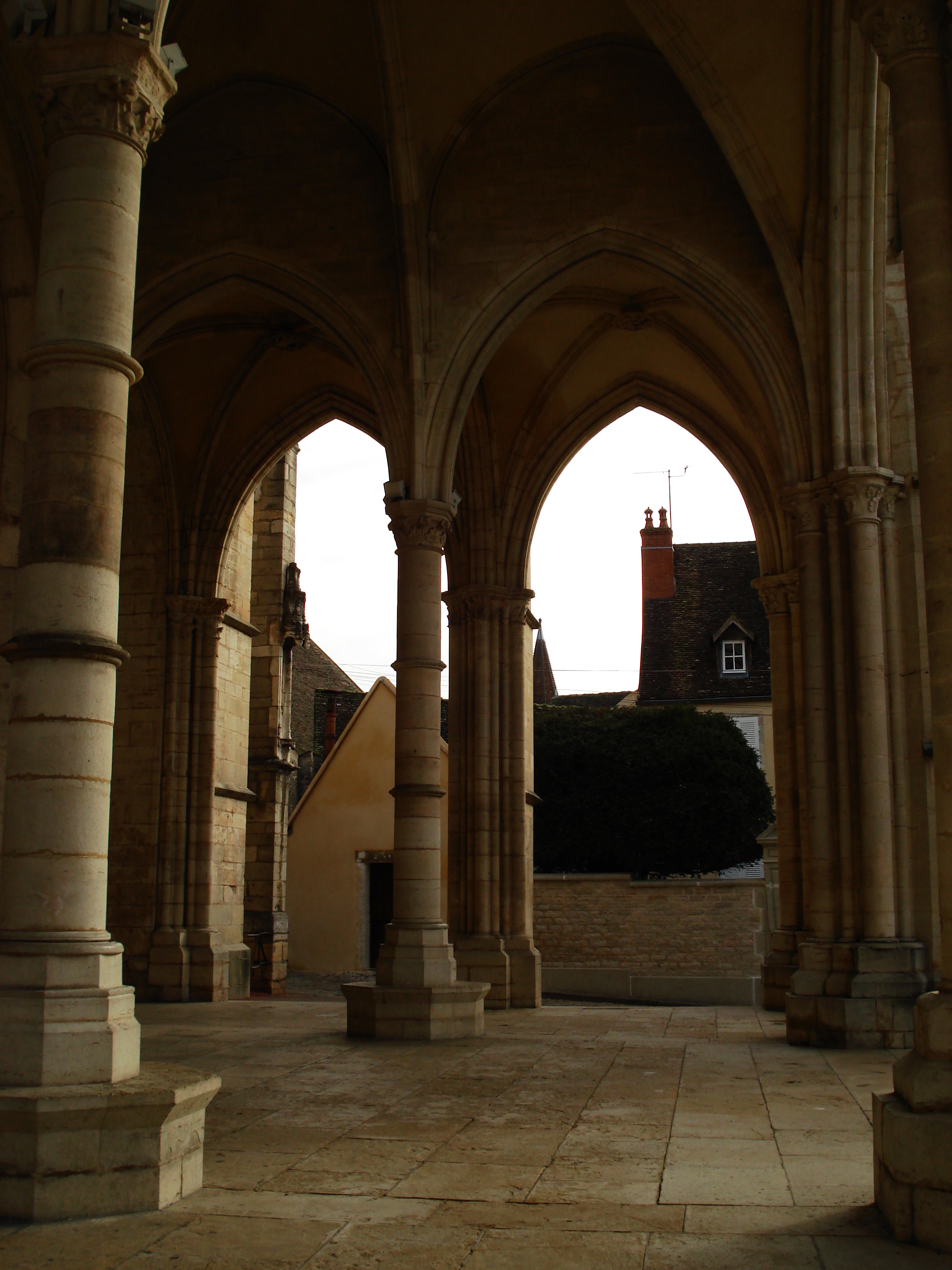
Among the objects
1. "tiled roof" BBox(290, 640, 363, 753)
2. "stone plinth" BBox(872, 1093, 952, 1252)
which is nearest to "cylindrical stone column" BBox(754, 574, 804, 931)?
"stone plinth" BBox(872, 1093, 952, 1252)

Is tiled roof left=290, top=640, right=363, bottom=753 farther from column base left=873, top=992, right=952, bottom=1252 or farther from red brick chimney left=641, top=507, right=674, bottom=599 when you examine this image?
column base left=873, top=992, right=952, bottom=1252

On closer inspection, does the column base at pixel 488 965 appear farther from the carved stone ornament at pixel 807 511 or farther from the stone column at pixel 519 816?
the carved stone ornament at pixel 807 511

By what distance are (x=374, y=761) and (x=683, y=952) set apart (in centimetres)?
710

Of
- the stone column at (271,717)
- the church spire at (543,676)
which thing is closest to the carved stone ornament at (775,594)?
the stone column at (271,717)

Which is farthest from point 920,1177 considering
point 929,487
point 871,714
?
point 871,714

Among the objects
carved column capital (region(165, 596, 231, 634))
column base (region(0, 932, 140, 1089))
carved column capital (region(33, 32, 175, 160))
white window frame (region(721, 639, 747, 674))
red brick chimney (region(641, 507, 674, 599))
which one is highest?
red brick chimney (region(641, 507, 674, 599))

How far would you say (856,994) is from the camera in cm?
Result: 831

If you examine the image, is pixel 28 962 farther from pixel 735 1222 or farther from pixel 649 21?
pixel 649 21

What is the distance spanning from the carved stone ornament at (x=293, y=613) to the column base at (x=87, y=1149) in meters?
13.7

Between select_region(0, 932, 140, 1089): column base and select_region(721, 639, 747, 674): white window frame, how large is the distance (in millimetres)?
24141

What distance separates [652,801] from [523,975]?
1068 cm

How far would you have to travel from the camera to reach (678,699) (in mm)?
26938

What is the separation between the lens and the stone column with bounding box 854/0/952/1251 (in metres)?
3.46

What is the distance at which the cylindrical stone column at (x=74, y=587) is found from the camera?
3.96 metres
